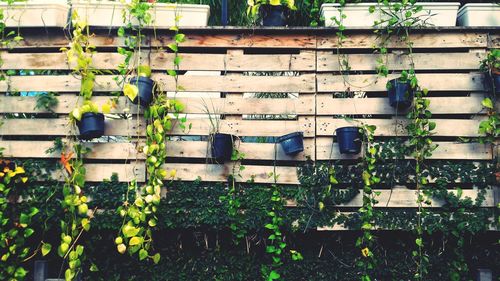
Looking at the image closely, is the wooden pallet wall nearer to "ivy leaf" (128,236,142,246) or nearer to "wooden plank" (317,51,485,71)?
"wooden plank" (317,51,485,71)

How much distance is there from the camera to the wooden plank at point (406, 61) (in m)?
2.93

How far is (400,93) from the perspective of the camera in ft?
9.23

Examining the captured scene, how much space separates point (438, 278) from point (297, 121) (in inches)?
61.4

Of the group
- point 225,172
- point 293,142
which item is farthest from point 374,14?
point 225,172

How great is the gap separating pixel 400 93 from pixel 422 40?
1.65ft

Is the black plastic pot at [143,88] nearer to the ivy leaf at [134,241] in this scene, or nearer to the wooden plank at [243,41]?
the wooden plank at [243,41]

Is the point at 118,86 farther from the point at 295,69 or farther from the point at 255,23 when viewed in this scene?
the point at 295,69

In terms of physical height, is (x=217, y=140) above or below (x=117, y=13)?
below

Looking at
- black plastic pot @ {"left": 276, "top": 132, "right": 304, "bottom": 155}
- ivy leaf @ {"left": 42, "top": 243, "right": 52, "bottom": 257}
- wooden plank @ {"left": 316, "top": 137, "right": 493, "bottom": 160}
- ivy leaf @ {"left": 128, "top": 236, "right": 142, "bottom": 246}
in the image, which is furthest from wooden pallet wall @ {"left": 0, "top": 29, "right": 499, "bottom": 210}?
ivy leaf @ {"left": 42, "top": 243, "right": 52, "bottom": 257}

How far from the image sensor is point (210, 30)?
3.00 meters

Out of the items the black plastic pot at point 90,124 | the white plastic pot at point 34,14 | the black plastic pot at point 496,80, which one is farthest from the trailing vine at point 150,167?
the black plastic pot at point 496,80

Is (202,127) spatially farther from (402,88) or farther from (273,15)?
(402,88)

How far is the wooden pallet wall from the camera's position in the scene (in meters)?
2.92

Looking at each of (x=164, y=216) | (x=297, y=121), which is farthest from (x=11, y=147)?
(x=297, y=121)
